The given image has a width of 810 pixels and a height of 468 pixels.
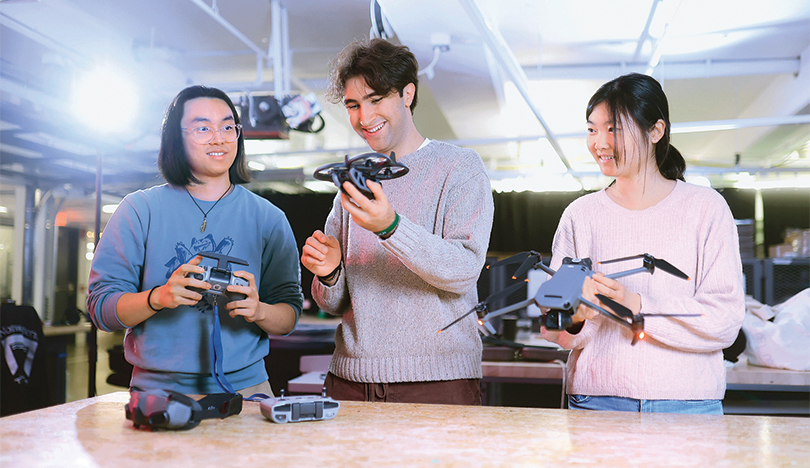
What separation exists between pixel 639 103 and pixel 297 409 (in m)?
0.99

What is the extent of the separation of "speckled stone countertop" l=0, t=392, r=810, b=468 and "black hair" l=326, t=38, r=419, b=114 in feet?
2.30

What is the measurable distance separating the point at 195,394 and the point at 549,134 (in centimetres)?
522

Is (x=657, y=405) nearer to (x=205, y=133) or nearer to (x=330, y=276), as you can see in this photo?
(x=330, y=276)

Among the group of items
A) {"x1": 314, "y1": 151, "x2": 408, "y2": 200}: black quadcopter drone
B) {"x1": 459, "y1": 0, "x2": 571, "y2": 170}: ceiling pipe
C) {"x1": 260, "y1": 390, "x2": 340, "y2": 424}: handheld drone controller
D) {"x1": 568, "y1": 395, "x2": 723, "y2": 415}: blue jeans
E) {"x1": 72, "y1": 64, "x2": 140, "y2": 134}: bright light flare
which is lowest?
{"x1": 568, "y1": 395, "x2": 723, "y2": 415}: blue jeans

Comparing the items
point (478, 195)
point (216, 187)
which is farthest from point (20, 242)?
point (478, 195)

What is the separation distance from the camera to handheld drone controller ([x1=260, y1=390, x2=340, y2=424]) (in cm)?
98

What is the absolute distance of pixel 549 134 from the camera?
234 inches

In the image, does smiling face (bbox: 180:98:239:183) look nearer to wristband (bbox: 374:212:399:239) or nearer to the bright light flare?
wristband (bbox: 374:212:399:239)

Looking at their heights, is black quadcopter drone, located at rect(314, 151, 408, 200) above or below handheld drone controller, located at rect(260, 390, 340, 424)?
above

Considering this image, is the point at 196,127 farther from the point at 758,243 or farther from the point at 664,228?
the point at 758,243

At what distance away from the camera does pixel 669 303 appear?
3.83 feet

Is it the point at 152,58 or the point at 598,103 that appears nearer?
the point at 598,103

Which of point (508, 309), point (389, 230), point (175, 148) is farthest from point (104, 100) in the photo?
point (508, 309)

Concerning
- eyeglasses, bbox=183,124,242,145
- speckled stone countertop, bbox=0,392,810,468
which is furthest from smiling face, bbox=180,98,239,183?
speckled stone countertop, bbox=0,392,810,468
